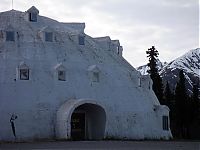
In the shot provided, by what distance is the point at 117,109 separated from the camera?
41375 mm

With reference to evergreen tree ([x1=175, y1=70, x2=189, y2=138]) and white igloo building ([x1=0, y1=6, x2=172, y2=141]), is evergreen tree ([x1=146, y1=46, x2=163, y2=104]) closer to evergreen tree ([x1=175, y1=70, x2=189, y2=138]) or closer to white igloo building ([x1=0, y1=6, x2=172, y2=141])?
evergreen tree ([x1=175, y1=70, x2=189, y2=138])

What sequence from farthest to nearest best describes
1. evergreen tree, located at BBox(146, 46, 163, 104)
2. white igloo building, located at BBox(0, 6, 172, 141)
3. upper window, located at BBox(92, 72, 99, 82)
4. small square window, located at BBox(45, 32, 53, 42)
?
evergreen tree, located at BBox(146, 46, 163, 104)
small square window, located at BBox(45, 32, 53, 42)
upper window, located at BBox(92, 72, 99, 82)
white igloo building, located at BBox(0, 6, 172, 141)

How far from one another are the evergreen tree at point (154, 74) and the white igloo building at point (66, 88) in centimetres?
1966

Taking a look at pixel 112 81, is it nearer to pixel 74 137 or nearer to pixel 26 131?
pixel 74 137

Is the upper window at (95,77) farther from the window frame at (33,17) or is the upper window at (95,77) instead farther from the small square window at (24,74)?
the window frame at (33,17)

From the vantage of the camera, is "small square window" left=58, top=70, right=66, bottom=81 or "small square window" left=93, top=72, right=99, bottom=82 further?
"small square window" left=93, top=72, right=99, bottom=82

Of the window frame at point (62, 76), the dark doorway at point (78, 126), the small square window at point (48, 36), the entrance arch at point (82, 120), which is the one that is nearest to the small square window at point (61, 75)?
the window frame at point (62, 76)

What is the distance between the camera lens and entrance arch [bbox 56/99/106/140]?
124ft

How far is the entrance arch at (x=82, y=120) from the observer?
124ft

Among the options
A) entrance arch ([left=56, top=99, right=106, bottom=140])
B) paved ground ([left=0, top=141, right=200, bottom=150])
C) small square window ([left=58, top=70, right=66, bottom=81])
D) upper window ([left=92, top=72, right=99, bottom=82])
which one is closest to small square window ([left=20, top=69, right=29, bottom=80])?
small square window ([left=58, top=70, right=66, bottom=81])

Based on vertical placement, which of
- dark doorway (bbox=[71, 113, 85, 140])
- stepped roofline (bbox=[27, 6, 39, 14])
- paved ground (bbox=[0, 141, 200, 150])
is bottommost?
paved ground (bbox=[0, 141, 200, 150])

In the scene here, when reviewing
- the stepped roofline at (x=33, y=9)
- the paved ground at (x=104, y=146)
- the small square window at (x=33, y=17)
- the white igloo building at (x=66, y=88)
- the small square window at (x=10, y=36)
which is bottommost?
the paved ground at (x=104, y=146)

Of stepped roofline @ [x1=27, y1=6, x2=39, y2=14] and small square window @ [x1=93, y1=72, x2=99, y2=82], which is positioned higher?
stepped roofline @ [x1=27, y1=6, x2=39, y2=14]

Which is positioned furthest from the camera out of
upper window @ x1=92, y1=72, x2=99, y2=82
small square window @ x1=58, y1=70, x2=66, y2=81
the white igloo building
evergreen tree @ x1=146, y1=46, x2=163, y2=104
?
evergreen tree @ x1=146, y1=46, x2=163, y2=104
